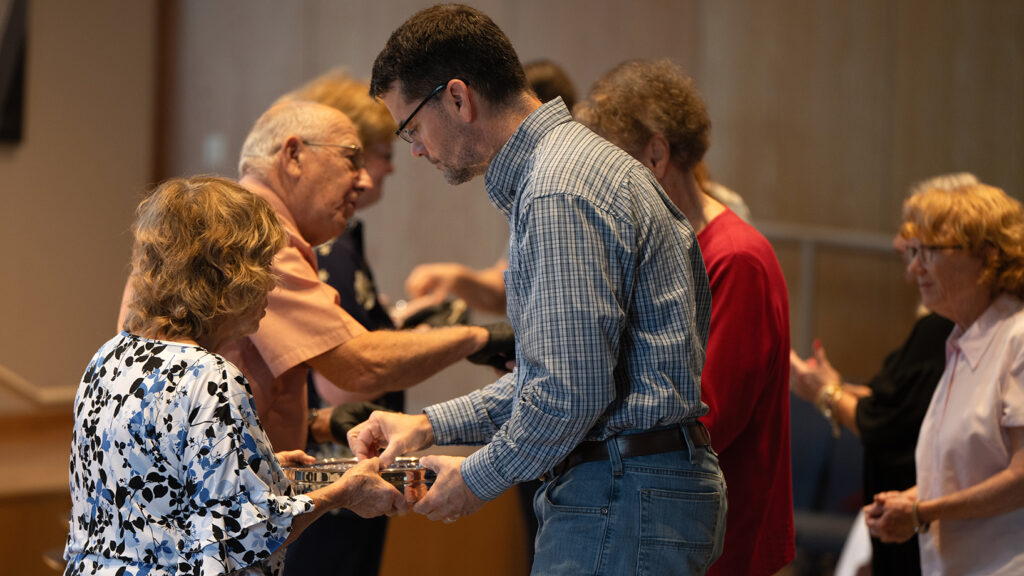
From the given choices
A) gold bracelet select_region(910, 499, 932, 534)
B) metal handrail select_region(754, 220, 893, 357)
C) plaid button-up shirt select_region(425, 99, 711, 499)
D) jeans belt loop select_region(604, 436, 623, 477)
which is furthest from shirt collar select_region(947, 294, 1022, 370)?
metal handrail select_region(754, 220, 893, 357)

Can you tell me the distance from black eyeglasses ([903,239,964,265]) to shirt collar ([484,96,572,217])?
130 centimetres

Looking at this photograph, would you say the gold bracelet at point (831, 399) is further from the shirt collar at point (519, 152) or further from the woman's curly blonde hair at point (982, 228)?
the shirt collar at point (519, 152)

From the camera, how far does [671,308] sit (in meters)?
1.60

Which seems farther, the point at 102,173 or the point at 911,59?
the point at 102,173

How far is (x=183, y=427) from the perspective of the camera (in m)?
1.58

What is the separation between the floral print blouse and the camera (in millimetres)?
1576

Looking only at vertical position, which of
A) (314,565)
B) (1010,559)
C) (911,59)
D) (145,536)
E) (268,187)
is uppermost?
(911,59)

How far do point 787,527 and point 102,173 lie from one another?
496 centimetres

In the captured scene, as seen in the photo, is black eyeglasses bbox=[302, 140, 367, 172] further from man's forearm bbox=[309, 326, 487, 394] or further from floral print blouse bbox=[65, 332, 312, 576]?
floral print blouse bbox=[65, 332, 312, 576]

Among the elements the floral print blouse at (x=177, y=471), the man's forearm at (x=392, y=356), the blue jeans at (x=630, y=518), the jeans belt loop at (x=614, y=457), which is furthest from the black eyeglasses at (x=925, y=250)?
the floral print blouse at (x=177, y=471)

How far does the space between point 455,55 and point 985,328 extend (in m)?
1.54

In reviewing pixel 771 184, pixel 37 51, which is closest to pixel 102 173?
pixel 37 51

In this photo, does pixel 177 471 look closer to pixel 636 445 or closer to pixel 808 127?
pixel 636 445

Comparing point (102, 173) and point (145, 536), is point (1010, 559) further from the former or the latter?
point (102, 173)
